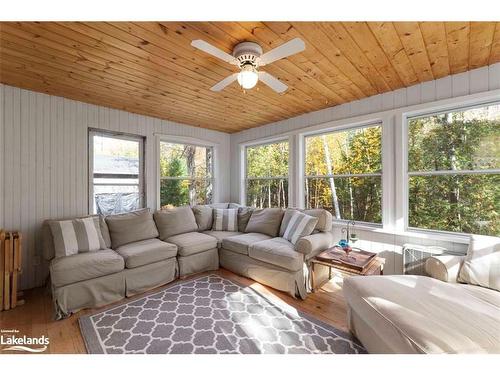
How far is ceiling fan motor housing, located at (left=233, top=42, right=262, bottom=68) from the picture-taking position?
165 cm

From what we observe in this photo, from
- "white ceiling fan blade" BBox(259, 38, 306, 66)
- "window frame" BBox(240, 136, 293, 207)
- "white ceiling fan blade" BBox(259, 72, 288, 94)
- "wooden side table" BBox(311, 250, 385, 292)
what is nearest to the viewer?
"white ceiling fan blade" BBox(259, 38, 306, 66)

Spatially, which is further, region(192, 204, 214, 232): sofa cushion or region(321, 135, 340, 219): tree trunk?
region(192, 204, 214, 232): sofa cushion

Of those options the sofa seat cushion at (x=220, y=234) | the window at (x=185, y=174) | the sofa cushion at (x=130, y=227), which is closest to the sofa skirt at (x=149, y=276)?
the sofa cushion at (x=130, y=227)

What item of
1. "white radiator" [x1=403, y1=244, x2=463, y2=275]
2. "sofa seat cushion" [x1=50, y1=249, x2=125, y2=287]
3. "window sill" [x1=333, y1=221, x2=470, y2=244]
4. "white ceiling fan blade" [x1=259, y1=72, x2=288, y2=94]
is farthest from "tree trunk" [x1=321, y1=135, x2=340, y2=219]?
"sofa seat cushion" [x1=50, y1=249, x2=125, y2=287]

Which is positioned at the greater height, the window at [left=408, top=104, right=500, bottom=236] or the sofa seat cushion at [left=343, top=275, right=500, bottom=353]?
the window at [left=408, top=104, right=500, bottom=236]

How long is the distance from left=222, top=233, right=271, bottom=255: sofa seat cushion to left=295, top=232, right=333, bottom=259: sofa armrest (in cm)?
67

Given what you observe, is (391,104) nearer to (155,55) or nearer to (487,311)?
(487,311)

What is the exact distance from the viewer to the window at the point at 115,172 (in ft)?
10.3

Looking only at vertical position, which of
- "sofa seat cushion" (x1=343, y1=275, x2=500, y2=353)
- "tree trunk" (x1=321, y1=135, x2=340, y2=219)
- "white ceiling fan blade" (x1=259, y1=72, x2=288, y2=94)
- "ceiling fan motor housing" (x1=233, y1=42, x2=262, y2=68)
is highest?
"ceiling fan motor housing" (x1=233, y1=42, x2=262, y2=68)

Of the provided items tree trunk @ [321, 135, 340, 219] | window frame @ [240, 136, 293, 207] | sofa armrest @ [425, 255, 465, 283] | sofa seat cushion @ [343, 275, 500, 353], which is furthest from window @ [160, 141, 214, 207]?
sofa armrest @ [425, 255, 465, 283]

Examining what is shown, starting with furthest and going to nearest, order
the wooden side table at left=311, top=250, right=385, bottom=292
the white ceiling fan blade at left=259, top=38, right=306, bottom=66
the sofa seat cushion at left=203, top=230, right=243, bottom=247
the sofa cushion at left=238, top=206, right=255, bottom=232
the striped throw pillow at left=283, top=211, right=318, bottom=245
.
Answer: the sofa cushion at left=238, top=206, right=255, bottom=232
the sofa seat cushion at left=203, top=230, right=243, bottom=247
the striped throw pillow at left=283, top=211, right=318, bottom=245
the wooden side table at left=311, top=250, right=385, bottom=292
the white ceiling fan blade at left=259, top=38, right=306, bottom=66

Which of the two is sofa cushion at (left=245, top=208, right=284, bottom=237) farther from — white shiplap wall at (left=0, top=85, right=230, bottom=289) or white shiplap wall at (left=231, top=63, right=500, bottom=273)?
white shiplap wall at (left=0, top=85, right=230, bottom=289)

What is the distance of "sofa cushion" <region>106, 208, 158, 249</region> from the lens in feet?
9.07

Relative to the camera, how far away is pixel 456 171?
238 centimetres
